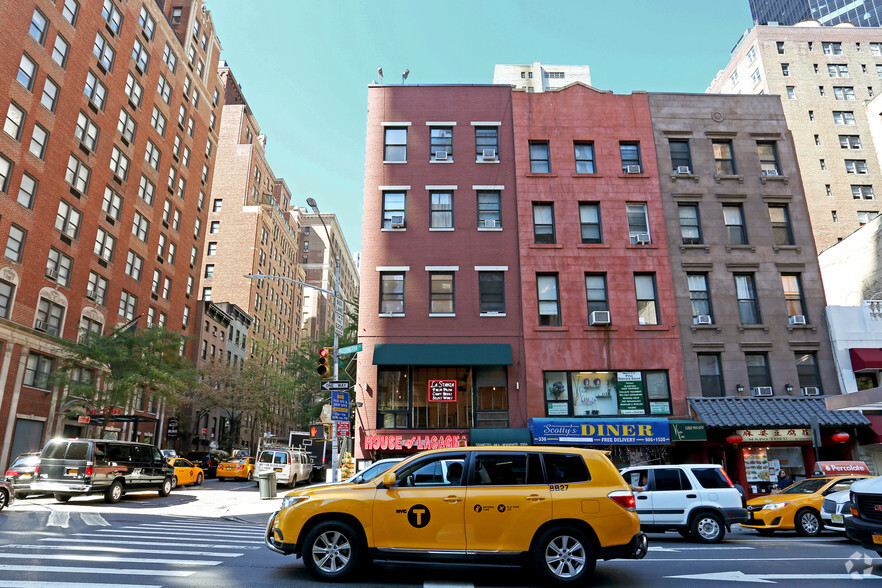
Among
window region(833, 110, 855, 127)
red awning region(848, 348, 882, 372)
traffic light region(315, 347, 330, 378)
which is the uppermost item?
window region(833, 110, 855, 127)

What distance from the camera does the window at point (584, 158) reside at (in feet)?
91.8

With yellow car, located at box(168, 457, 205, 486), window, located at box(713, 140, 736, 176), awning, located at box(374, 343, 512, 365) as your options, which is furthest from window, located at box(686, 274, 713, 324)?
yellow car, located at box(168, 457, 205, 486)

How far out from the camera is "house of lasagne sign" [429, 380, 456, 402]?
24.5 m

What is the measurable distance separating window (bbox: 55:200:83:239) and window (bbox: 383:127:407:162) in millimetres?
20518

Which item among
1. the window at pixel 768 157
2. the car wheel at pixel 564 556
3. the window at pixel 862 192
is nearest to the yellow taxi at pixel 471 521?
the car wheel at pixel 564 556

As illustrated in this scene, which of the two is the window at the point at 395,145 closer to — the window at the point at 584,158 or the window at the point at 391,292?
the window at the point at 391,292

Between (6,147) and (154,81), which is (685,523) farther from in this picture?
(154,81)

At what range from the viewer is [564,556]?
7.71m

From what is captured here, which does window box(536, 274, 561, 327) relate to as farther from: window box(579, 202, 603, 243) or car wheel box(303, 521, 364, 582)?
car wheel box(303, 521, 364, 582)

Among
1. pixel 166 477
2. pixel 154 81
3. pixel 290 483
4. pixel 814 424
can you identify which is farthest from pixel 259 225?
pixel 814 424

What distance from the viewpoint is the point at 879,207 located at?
56469 millimetres

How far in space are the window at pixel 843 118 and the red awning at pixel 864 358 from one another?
4550 centimetres

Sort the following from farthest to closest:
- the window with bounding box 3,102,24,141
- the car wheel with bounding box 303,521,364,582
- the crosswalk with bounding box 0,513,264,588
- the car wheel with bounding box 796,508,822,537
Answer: the window with bounding box 3,102,24,141
the car wheel with bounding box 796,508,822,537
the car wheel with bounding box 303,521,364,582
the crosswalk with bounding box 0,513,264,588

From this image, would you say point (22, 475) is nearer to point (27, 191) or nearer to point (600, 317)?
point (27, 191)
